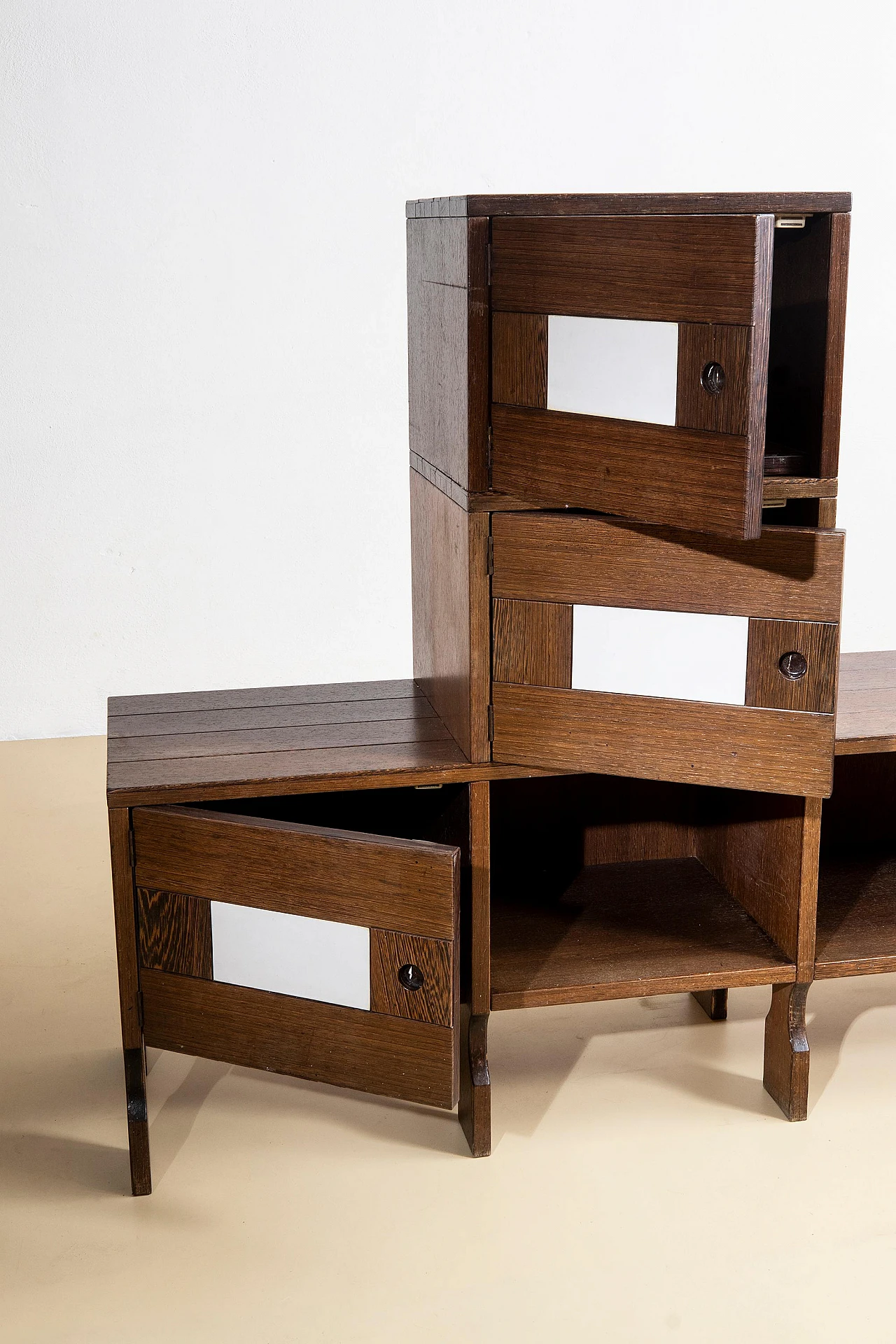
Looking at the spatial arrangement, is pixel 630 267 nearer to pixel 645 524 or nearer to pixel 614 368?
pixel 614 368

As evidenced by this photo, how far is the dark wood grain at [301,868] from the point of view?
172 centimetres

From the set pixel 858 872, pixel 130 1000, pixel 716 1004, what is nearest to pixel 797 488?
pixel 858 872

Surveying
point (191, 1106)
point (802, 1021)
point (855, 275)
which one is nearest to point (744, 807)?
point (802, 1021)

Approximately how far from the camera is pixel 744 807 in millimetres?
2152

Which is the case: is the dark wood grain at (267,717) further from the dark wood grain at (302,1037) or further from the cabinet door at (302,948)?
the dark wood grain at (302,1037)

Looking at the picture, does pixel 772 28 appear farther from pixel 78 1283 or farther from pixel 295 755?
pixel 78 1283

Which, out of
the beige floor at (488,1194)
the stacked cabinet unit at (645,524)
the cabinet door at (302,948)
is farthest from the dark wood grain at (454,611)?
the beige floor at (488,1194)

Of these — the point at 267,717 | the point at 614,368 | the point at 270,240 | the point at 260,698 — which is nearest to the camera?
the point at 614,368

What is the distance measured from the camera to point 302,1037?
5.97 feet

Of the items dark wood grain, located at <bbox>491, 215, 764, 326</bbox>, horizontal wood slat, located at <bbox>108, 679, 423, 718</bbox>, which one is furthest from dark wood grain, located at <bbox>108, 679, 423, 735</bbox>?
dark wood grain, located at <bbox>491, 215, 764, 326</bbox>

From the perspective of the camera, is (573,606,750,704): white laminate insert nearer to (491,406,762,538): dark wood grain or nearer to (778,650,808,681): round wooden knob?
(778,650,808,681): round wooden knob

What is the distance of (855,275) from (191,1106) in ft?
10.1

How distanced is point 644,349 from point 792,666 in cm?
45

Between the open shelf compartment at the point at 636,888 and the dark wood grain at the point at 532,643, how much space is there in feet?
1.33
